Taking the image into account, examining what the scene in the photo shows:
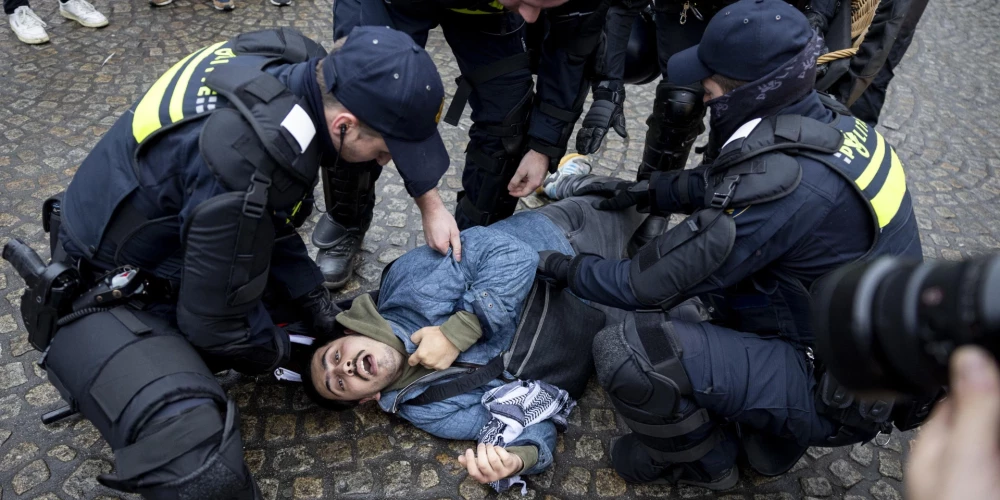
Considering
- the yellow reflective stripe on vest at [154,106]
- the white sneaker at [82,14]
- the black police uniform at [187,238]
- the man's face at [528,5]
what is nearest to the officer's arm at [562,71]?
the man's face at [528,5]

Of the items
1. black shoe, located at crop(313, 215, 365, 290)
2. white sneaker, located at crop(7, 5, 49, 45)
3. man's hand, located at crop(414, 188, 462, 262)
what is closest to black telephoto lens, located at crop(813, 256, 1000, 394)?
man's hand, located at crop(414, 188, 462, 262)

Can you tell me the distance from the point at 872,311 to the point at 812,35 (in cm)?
169

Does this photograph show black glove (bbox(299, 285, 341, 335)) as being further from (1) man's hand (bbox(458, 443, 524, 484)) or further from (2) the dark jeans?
(2) the dark jeans

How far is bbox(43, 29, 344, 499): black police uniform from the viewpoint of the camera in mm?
2068

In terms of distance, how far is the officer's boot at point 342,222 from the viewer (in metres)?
3.47

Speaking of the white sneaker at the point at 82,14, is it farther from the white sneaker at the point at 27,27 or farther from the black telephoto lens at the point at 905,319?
the black telephoto lens at the point at 905,319

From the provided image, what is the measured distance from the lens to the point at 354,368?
9.21 feet

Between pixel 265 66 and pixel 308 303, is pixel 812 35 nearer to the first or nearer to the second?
pixel 265 66

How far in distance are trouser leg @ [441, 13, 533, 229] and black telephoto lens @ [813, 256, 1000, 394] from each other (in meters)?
2.17

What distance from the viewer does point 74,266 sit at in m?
2.38

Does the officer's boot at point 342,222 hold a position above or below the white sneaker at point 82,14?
below

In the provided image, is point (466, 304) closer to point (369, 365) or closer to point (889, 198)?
point (369, 365)

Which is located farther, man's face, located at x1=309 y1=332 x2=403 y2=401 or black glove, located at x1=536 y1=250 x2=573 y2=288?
black glove, located at x1=536 y1=250 x2=573 y2=288

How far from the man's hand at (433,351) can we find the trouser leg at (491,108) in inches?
35.9
